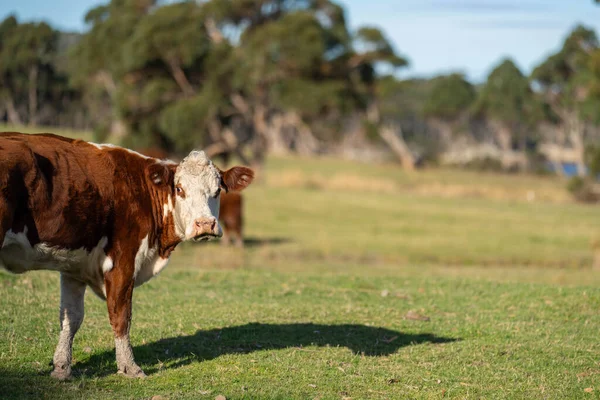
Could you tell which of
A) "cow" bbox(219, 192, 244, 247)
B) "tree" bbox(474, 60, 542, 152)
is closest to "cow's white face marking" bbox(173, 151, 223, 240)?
"cow" bbox(219, 192, 244, 247)

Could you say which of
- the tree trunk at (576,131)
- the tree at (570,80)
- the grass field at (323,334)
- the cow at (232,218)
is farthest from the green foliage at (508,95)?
the grass field at (323,334)

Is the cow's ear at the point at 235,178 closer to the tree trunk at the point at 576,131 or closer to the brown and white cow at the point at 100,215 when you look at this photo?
the brown and white cow at the point at 100,215

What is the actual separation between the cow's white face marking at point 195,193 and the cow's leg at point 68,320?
1158 mm

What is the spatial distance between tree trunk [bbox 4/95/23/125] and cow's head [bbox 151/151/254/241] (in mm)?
75573

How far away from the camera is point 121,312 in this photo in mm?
8008

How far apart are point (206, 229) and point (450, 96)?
325 ft

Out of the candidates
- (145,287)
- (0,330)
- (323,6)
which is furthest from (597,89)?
(0,330)

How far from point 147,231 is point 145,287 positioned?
5381mm

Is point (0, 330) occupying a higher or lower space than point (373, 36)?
lower

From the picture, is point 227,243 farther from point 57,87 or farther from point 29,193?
point 57,87

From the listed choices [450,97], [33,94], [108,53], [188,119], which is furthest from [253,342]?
[450,97]

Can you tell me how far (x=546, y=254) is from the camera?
24969 millimetres

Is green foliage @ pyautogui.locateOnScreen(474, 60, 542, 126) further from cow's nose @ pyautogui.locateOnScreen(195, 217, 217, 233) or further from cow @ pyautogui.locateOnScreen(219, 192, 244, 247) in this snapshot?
cow's nose @ pyautogui.locateOnScreen(195, 217, 217, 233)

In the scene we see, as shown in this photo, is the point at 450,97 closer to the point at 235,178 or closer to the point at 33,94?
the point at 33,94
